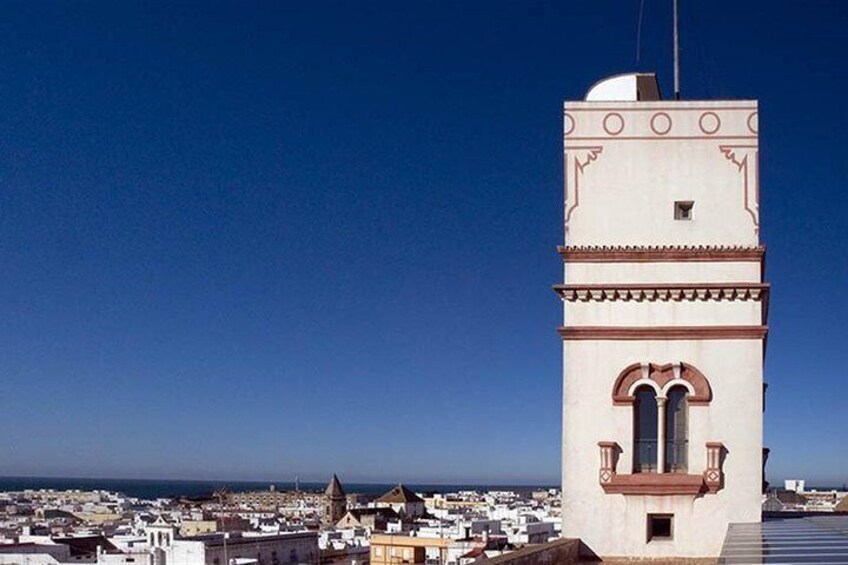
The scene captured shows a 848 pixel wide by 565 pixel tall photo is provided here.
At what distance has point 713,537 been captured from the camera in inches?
552

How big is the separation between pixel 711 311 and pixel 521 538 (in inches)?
2100

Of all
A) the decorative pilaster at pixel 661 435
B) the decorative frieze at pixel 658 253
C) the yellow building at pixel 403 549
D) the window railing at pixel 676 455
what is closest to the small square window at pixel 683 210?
the decorative frieze at pixel 658 253

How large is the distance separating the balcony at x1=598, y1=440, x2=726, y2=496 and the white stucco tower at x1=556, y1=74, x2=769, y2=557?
18 mm

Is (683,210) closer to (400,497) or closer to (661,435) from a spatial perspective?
(661,435)

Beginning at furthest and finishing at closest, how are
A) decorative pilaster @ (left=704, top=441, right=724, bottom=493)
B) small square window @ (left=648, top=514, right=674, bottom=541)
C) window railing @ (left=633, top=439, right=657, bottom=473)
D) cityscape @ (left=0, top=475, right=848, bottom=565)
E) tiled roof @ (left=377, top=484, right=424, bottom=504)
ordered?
tiled roof @ (left=377, top=484, right=424, bottom=504), cityscape @ (left=0, top=475, right=848, bottom=565), window railing @ (left=633, top=439, right=657, bottom=473), small square window @ (left=648, top=514, right=674, bottom=541), decorative pilaster @ (left=704, top=441, right=724, bottom=493)

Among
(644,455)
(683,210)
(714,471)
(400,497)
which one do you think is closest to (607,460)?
(644,455)

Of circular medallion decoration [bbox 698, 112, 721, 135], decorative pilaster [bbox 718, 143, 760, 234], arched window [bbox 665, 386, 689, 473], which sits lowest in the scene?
arched window [bbox 665, 386, 689, 473]

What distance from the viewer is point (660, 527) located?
1438cm

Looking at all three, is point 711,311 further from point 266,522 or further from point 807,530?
point 266,522

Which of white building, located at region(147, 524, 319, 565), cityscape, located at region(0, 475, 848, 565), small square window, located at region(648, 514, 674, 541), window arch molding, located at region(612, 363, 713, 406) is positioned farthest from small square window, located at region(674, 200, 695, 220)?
white building, located at region(147, 524, 319, 565)

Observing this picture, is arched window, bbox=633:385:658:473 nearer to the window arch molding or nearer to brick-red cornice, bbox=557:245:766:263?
the window arch molding

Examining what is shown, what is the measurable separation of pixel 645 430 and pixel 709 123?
417 centimetres

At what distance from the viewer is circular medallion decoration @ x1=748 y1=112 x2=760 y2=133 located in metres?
14.6

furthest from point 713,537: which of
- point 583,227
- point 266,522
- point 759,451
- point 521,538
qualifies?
point 266,522
